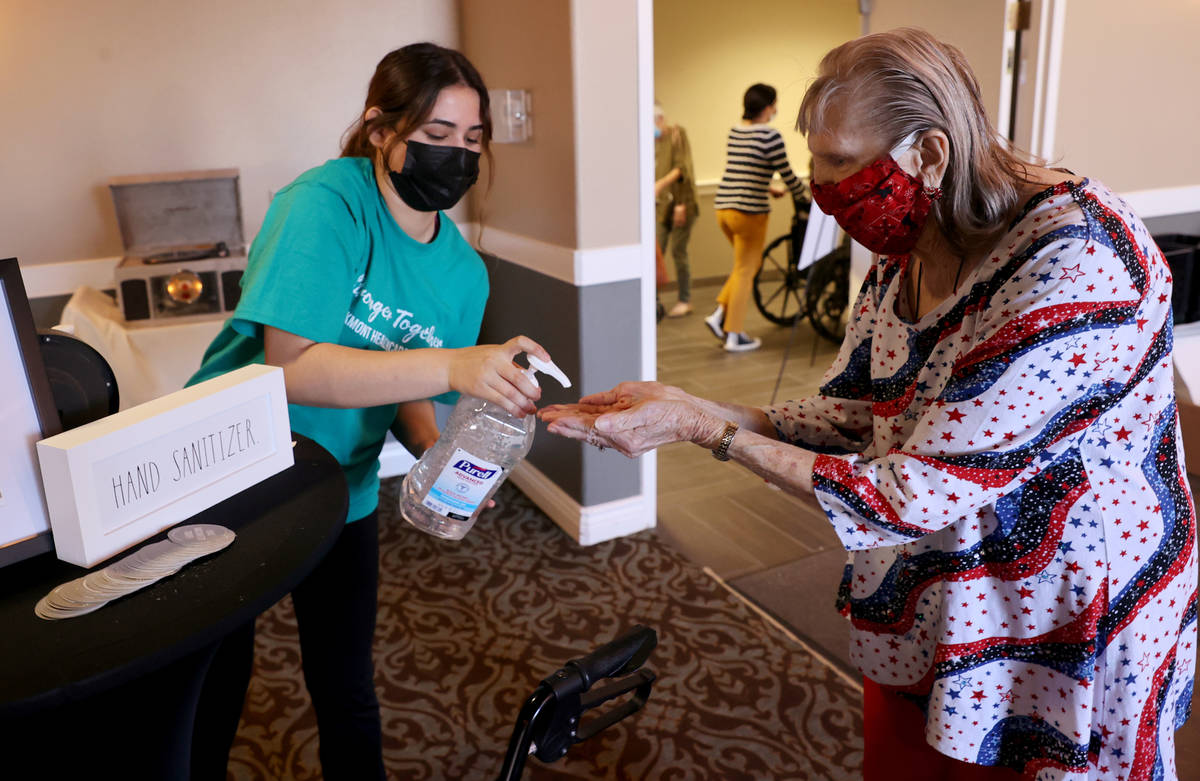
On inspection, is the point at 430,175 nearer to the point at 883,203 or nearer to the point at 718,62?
the point at 883,203

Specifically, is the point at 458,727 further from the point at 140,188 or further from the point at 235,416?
the point at 140,188

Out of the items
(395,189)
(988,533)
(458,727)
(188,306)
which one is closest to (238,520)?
(395,189)

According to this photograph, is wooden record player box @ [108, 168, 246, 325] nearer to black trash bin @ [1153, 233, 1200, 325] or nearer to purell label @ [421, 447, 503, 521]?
purell label @ [421, 447, 503, 521]

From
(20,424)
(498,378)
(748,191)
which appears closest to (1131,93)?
(748,191)

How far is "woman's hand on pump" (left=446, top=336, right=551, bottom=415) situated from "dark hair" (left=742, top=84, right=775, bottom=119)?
4.52 metres

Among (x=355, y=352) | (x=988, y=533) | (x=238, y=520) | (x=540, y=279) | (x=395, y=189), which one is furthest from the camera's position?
(x=540, y=279)

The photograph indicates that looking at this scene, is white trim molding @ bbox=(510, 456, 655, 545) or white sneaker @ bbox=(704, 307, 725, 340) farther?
white sneaker @ bbox=(704, 307, 725, 340)

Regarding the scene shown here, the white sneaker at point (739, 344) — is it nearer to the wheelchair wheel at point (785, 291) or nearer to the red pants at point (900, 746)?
the wheelchair wheel at point (785, 291)

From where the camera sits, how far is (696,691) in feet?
7.91

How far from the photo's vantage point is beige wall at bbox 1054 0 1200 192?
149 inches

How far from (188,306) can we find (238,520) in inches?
101

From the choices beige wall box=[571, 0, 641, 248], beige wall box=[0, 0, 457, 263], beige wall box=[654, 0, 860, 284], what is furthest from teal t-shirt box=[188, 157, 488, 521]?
beige wall box=[654, 0, 860, 284]

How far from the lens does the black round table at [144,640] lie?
780 millimetres

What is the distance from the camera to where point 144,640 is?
0.82 meters
